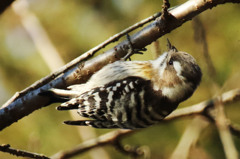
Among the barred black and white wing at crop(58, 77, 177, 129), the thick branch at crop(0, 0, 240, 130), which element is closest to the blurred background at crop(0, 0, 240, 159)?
the barred black and white wing at crop(58, 77, 177, 129)

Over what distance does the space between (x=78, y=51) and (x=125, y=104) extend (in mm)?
3267

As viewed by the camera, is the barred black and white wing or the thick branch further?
the barred black and white wing

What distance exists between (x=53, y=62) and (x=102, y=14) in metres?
3.00

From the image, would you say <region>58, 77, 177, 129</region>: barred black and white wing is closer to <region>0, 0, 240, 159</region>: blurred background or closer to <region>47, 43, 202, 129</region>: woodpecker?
<region>47, 43, 202, 129</region>: woodpecker

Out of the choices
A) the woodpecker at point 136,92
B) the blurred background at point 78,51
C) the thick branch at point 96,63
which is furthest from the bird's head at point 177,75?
the blurred background at point 78,51

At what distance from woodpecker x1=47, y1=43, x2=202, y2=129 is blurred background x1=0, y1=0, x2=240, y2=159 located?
0.66 meters

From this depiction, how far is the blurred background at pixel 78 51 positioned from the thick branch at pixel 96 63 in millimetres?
943

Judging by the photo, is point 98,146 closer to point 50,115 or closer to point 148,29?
point 148,29

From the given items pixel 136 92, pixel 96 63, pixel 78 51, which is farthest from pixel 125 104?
pixel 78 51

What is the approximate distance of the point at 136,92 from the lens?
10.6ft

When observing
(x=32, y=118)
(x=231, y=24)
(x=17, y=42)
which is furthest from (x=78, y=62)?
(x=17, y=42)

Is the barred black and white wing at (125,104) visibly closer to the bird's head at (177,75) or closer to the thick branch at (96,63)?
the bird's head at (177,75)

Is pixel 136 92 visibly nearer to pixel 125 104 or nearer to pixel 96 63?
pixel 125 104

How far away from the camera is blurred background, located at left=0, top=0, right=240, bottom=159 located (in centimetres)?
479
